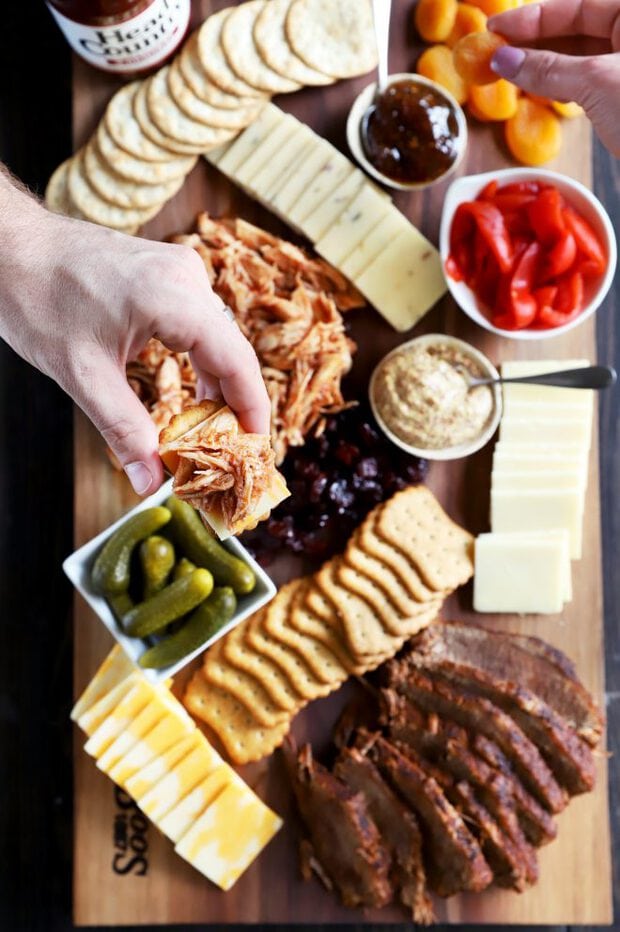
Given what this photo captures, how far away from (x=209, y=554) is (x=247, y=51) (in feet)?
4.80

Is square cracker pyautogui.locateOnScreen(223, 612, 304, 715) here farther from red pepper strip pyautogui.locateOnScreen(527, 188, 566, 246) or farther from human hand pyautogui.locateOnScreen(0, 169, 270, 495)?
red pepper strip pyautogui.locateOnScreen(527, 188, 566, 246)

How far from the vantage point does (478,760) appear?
8.49 feet

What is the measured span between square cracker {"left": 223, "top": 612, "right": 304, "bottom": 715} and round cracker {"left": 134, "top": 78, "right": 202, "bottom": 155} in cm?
140

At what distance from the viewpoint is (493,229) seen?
102 inches

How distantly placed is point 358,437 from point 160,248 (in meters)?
0.99

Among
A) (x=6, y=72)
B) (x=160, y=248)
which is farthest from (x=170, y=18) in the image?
(x=160, y=248)

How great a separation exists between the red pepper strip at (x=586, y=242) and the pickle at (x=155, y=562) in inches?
55.9

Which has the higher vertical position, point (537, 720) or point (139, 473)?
point (139, 473)

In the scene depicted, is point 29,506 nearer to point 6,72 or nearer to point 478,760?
point 6,72

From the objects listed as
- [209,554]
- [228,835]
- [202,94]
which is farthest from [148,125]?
[228,835]

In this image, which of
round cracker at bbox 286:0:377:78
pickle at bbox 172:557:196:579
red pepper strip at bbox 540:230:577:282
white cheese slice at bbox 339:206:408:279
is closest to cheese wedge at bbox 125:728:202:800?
pickle at bbox 172:557:196:579

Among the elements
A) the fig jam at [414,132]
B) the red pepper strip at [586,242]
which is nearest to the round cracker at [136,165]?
the fig jam at [414,132]

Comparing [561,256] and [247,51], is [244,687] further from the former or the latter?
[247,51]

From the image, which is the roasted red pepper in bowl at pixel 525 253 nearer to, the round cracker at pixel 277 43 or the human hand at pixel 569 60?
the human hand at pixel 569 60
